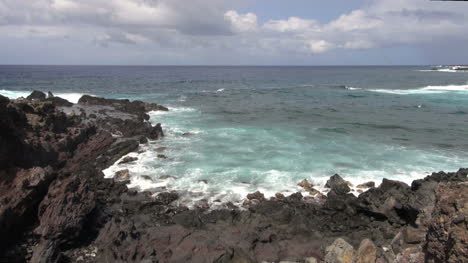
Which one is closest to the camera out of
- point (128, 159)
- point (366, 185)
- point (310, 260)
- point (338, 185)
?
point (310, 260)

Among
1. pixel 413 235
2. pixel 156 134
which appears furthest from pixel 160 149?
pixel 413 235

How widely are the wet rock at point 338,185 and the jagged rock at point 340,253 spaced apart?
788cm

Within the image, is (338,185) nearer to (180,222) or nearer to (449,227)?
(180,222)

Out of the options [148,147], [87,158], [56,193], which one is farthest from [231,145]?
[56,193]

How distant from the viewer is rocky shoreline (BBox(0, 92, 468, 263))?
38.7 ft

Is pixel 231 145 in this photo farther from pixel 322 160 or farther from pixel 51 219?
pixel 51 219

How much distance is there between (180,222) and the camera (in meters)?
15.4

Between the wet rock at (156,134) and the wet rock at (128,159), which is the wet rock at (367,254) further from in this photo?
the wet rock at (156,134)

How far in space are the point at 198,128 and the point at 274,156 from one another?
522 inches

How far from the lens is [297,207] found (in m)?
17.3

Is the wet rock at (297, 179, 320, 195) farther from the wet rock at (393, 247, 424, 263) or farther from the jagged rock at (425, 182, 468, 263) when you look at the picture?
the jagged rock at (425, 182, 468, 263)

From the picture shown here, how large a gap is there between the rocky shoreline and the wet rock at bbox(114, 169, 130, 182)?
0.65 ft

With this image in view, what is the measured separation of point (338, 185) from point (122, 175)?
548 inches

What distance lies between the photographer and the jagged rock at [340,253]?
1074 cm
